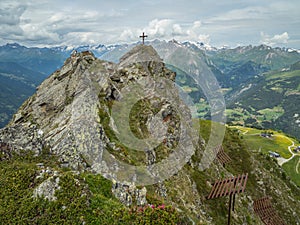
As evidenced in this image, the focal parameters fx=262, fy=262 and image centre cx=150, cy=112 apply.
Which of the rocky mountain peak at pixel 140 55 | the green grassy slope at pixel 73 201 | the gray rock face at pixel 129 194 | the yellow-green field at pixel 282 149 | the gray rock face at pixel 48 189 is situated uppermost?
the rocky mountain peak at pixel 140 55

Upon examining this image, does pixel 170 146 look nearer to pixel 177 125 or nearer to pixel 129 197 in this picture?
pixel 177 125

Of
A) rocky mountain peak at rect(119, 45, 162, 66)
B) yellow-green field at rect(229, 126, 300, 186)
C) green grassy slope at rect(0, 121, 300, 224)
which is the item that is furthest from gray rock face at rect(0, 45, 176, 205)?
yellow-green field at rect(229, 126, 300, 186)

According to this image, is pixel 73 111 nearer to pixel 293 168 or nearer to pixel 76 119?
pixel 76 119

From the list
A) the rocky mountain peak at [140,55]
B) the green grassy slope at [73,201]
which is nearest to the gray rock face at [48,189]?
the green grassy slope at [73,201]

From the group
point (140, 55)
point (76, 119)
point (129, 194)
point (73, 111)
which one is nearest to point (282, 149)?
point (140, 55)

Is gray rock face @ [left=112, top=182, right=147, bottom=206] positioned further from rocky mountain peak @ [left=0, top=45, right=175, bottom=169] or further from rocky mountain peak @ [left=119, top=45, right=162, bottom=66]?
rocky mountain peak @ [left=119, top=45, right=162, bottom=66]

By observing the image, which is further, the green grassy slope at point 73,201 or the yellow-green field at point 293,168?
the yellow-green field at point 293,168

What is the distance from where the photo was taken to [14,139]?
24531 mm

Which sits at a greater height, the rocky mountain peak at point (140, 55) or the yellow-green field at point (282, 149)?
the rocky mountain peak at point (140, 55)

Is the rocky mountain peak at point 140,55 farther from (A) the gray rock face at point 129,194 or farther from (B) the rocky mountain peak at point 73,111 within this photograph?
(A) the gray rock face at point 129,194

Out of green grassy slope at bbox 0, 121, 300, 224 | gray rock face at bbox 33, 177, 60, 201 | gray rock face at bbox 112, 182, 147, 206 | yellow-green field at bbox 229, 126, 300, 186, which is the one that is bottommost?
yellow-green field at bbox 229, 126, 300, 186

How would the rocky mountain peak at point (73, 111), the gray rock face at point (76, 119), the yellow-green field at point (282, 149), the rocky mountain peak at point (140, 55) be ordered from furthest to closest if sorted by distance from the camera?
1. the yellow-green field at point (282, 149)
2. the rocky mountain peak at point (140, 55)
3. the rocky mountain peak at point (73, 111)
4. the gray rock face at point (76, 119)

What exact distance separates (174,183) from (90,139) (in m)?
10.5

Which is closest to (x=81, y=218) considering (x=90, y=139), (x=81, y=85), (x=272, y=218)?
(x=90, y=139)
